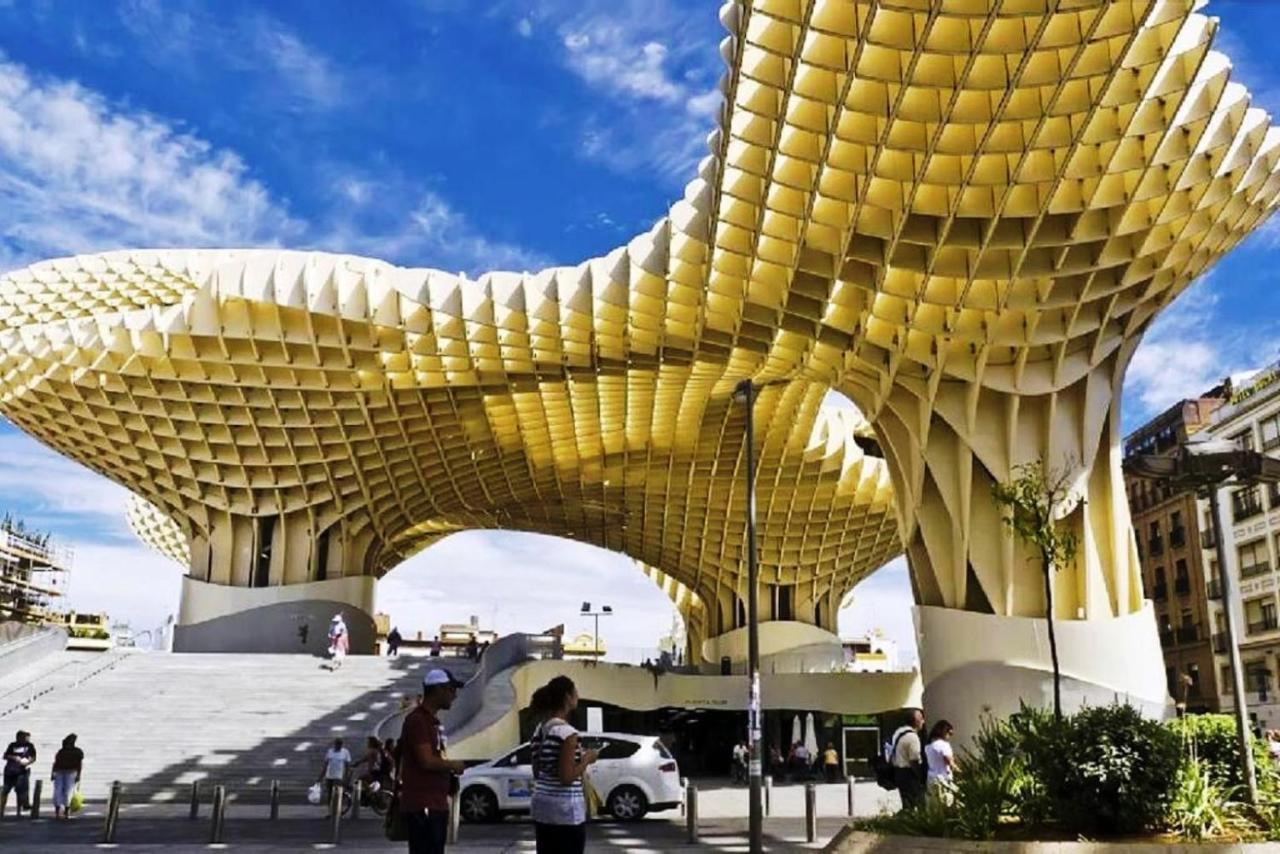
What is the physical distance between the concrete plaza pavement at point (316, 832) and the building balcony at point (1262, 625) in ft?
120

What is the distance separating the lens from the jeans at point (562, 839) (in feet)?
24.8

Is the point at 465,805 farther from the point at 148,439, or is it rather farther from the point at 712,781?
the point at 148,439

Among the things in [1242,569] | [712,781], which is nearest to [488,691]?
[712,781]

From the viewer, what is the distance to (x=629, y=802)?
20.7m

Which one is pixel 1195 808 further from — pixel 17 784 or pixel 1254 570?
pixel 1254 570

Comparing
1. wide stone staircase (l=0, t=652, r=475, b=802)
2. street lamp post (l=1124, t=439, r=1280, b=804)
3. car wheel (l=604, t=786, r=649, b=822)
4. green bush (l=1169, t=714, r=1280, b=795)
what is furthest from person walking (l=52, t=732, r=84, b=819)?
street lamp post (l=1124, t=439, r=1280, b=804)

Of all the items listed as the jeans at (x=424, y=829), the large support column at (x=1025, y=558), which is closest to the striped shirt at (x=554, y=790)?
the jeans at (x=424, y=829)

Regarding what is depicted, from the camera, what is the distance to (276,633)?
49750mm

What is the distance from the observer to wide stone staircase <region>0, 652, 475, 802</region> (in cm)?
2697

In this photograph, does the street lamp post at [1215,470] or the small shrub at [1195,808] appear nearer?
the small shrub at [1195,808]

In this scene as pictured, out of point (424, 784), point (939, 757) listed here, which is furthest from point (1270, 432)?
point (424, 784)

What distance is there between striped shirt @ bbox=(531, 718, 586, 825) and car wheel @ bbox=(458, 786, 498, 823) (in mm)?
13744

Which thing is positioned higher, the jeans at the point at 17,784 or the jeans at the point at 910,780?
the jeans at the point at 910,780

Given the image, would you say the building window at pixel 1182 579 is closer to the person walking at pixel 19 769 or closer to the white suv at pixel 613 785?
the white suv at pixel 613 785
